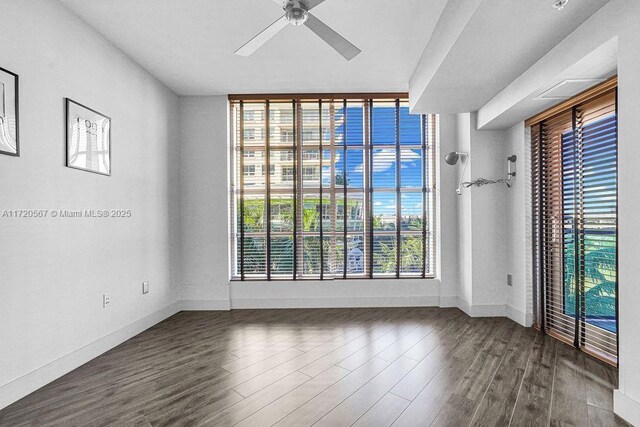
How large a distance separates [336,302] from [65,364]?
2.83 metres

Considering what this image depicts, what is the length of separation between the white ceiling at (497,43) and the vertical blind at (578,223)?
644 millimetres

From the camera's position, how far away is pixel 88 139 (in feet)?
9.19

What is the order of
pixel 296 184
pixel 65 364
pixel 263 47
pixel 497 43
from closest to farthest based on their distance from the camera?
pixel 497 43, pixel 65 364, pixel 263 47, pixel 296 184

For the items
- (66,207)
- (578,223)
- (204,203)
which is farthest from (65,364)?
(578,223)

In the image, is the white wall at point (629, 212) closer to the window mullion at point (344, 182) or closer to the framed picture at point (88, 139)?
the window mullion at point (344, 182)

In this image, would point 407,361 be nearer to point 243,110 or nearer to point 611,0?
point 611,0

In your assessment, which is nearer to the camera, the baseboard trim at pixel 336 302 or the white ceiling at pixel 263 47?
the white ceiling at pixel 263 47

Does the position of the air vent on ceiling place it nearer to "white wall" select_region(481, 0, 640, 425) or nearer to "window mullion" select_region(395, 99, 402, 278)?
"white wall" select_region(481, 0, 640, 425)

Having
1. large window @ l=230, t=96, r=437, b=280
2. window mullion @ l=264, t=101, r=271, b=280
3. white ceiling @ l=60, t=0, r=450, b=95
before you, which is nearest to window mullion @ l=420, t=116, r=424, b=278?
large window @ l=230, t=96, r=437, b=280

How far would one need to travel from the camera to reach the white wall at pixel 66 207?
2.15 meters

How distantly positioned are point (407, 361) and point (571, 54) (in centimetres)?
256

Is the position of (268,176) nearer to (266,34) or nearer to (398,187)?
(398,187)

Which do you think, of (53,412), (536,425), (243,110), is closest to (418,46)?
(243,110)

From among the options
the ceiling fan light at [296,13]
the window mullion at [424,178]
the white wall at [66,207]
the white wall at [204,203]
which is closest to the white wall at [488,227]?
the window mullion at [424,178]
